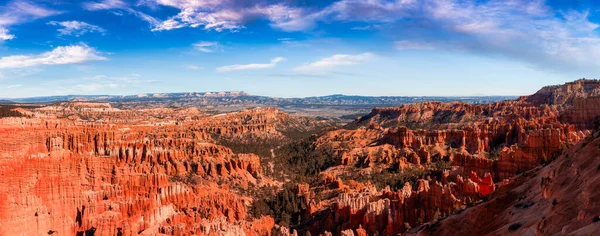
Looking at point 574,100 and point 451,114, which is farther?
point 451,114

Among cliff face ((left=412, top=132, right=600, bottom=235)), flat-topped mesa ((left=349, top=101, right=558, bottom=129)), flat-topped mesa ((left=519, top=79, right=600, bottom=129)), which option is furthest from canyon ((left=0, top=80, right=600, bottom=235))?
flat-topped mesa ((left=349, top=101, right=558, bottom=129))

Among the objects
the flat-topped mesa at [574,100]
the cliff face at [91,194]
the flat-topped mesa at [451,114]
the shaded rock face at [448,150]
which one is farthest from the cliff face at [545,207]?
the flat-topped mesa at [451,114]

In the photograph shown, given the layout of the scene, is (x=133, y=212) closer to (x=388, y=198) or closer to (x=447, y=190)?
(x=388, y=198)

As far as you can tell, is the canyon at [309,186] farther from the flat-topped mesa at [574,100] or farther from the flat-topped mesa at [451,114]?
the flat-topped mesa at [451,114]

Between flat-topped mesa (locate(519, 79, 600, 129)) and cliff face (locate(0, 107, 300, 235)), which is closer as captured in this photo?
cliff face (locate(0, 107, 300, 235))

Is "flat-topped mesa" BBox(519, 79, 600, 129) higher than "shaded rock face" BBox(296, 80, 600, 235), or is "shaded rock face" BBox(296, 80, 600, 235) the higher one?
"flat-topped mesa" BBox(519, 79, 600, 129)

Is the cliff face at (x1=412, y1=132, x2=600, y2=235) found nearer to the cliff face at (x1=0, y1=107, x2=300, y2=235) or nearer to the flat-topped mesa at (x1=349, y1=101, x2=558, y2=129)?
the cliff face at (x1=0, y1=107, x2=300, y2=235)

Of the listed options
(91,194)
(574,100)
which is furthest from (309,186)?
(574,100)

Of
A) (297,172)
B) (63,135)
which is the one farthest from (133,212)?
(297,172)

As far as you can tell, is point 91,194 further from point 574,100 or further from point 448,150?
point 574,100
